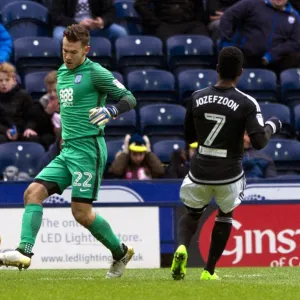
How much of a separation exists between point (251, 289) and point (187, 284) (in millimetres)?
599

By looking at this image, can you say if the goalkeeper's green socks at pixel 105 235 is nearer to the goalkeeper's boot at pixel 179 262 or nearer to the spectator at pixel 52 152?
the goalkeeper's boot at pixel 179 262

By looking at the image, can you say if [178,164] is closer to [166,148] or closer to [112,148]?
[166,148]

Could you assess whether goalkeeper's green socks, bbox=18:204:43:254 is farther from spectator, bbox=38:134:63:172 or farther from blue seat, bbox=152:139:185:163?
blue seat, bbox=152:139:185:163

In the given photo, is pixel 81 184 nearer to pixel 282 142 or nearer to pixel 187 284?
pixel 187 284

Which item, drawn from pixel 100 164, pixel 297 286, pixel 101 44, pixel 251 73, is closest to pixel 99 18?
pixel 101 44

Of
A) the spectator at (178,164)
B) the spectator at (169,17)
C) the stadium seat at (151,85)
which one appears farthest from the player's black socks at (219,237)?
the spectator at (169,17)

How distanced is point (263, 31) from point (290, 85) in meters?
0.90

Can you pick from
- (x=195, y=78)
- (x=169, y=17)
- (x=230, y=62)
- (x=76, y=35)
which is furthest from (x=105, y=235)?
(x=169, y=17)

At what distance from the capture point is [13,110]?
47.9 ft

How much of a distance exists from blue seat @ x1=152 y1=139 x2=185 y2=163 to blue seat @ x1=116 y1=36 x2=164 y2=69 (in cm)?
208

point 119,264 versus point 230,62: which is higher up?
point 230,62

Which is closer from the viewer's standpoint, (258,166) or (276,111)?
(258,166)

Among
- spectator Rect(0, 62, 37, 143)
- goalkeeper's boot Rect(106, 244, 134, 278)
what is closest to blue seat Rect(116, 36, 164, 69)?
spectator Rect(0, 62, 37, 143)

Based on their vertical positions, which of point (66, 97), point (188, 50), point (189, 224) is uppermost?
point (66, 97)
